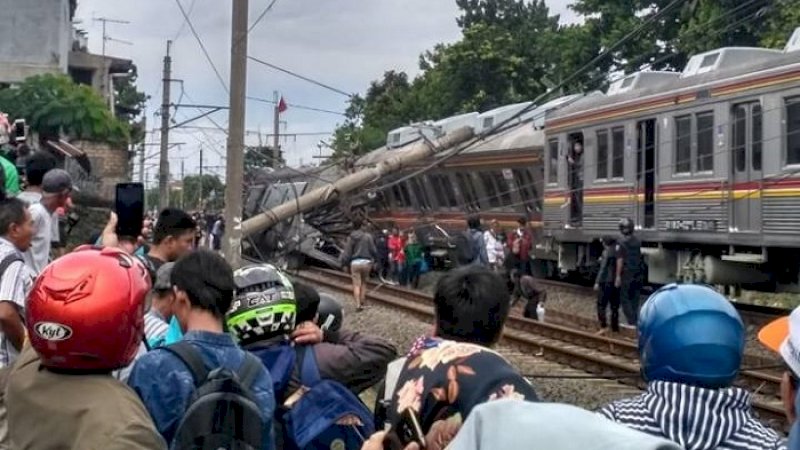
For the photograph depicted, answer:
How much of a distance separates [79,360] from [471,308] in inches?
39.8

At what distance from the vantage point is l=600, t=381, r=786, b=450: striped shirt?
3.24 meters

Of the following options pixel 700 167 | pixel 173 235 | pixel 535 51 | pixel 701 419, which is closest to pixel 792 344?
pixel 701 419

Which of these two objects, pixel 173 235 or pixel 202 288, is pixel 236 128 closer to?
pixel 173 235

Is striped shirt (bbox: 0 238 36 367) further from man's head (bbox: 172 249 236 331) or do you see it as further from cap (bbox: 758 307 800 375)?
cap (bbox: 758 307 800 375)

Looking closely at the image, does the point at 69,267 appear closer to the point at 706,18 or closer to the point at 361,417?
the point at 361,417

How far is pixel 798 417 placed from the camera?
2676 mm

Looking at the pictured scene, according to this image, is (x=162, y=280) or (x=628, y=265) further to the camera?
(x=628, y=265)

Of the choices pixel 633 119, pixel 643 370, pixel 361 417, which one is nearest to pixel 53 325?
pixel 361 417

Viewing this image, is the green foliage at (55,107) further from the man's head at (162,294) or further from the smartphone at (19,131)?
the man's head at (162,294)

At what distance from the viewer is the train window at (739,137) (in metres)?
18.7

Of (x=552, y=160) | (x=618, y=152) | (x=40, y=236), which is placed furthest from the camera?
(x=552, y=160)

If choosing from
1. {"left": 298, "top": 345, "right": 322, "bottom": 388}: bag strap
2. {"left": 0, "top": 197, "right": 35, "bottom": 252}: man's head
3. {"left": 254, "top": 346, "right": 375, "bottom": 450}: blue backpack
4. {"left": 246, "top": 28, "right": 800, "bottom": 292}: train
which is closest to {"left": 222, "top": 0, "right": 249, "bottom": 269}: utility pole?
{"left": 246, "top": 28, "right": 800, "bottom": 292}: train

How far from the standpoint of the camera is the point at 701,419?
128 inches

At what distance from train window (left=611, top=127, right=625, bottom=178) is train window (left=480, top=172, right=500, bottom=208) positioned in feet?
26.3
